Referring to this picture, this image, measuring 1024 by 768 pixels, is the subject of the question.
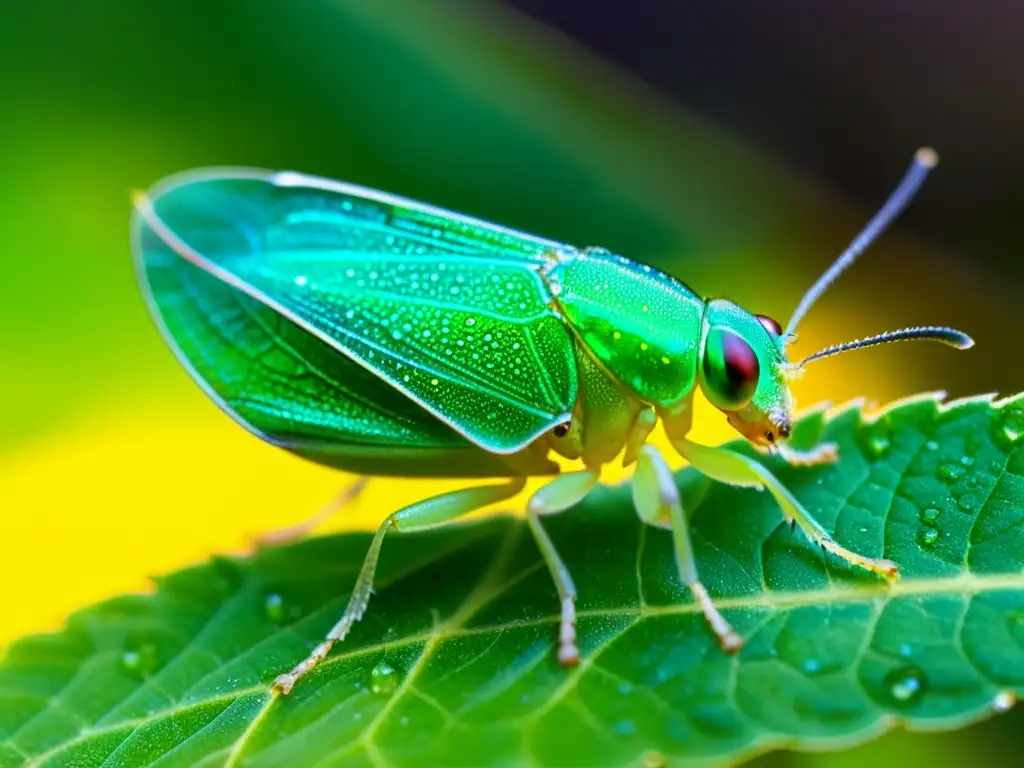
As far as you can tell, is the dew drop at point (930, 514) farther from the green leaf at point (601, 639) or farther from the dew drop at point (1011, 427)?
the dew drop at point (1011, 427)

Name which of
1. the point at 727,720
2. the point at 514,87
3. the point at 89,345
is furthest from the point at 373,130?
the point at 727,720

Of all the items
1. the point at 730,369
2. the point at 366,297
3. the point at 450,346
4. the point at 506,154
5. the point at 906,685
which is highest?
the point at 506,154

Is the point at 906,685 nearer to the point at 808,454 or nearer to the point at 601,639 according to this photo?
the point at 601,639

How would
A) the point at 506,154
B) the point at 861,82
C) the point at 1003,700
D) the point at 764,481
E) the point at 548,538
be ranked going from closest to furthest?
1. the point at 1003,700
2. the point at 764,481
3. the point at 548,538
4. the point at 861,82
5. the point at 506,154

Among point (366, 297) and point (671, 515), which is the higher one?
point (366, 297)

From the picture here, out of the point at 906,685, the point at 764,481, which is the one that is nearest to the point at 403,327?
the point at 764,481

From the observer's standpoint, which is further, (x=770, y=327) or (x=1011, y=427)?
(x=770, y=327)

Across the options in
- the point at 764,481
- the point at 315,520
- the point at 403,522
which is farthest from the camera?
the point at 315,520
